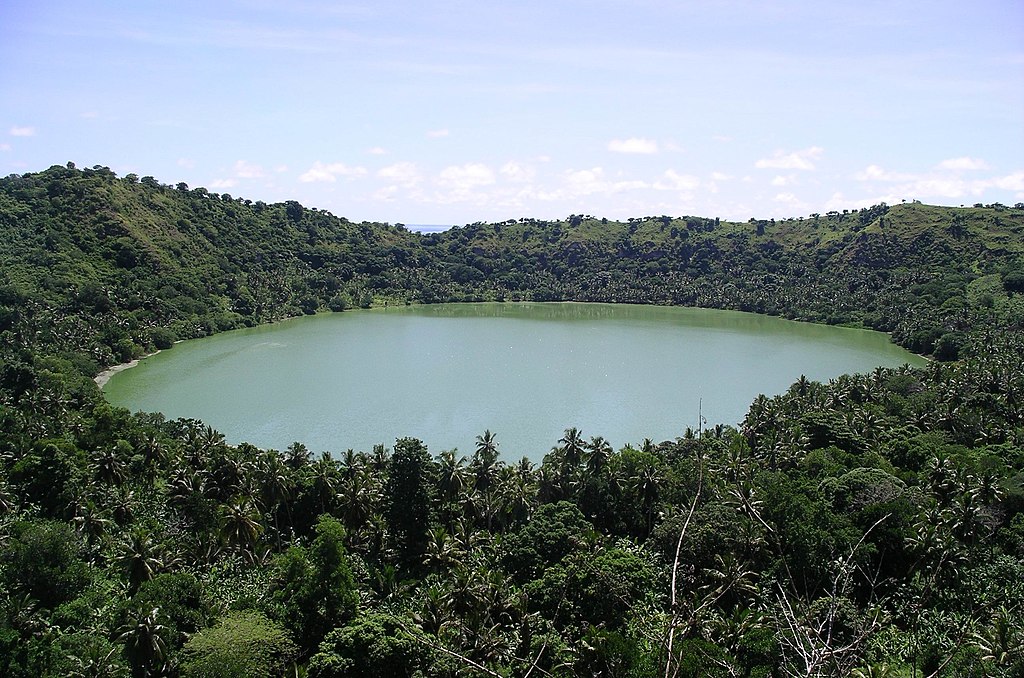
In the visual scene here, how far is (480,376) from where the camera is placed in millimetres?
67812

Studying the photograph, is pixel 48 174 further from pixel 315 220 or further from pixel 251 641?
pixel 251 641

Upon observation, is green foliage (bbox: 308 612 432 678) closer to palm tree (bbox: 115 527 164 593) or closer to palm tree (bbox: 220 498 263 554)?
palm tree (bbox: 115 527 164 593)

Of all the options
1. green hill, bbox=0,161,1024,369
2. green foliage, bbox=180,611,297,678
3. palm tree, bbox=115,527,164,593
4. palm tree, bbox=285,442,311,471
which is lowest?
green foliage, bbox=180,611,297,678

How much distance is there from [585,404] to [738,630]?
121ft

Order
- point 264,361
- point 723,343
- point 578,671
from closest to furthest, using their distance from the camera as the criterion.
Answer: point 578,671
point 264,361
point 723,343

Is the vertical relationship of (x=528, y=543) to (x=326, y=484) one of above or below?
below

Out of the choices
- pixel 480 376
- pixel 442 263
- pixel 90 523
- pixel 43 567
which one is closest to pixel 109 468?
pixel 90 523

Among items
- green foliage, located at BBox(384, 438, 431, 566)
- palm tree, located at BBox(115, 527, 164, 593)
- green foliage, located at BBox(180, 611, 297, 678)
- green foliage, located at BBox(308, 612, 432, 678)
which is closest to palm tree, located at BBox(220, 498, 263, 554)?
palm tree, located at BBox(115, 527, 164, 593)

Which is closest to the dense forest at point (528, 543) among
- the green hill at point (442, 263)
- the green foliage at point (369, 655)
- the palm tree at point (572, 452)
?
the green foliage at point (369, 655)

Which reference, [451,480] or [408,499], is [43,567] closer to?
[408,499]

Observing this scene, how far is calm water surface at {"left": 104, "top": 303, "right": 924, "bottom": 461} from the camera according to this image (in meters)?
50.3

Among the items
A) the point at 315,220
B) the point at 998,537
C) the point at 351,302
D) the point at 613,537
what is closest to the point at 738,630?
the point at 613,537

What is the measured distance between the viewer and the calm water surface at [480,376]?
50.3 m

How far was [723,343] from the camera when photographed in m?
88.8
